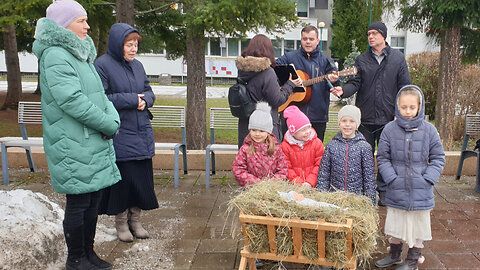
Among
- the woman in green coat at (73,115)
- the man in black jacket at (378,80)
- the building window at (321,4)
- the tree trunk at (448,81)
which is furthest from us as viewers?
the building window at (321,4)

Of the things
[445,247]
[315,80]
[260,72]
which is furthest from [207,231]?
[445,247]

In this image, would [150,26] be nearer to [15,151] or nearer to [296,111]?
[15,151]

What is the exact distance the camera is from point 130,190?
4.47 metres

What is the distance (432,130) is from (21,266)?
3604 mm

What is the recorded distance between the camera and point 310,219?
3105 mm

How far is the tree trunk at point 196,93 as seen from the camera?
8.59m

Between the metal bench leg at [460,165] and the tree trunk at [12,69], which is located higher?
the tree trunk at [12,69]

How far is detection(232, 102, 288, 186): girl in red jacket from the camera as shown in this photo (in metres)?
4.05

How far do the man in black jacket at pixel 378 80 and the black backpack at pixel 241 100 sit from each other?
118 centimetres

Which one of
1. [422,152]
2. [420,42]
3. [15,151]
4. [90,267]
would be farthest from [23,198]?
[420,42]

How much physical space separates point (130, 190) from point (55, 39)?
1669 mm

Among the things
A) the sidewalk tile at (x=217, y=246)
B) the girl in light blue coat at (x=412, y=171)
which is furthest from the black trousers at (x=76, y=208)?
the girl in light blue coat at (x=412, y=171)

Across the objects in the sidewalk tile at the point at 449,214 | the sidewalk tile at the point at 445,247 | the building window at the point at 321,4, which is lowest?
the sidewalk tile at the point at 445,247

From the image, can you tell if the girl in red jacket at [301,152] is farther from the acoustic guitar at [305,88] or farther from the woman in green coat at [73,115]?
the woman in green coat at [73,115]
